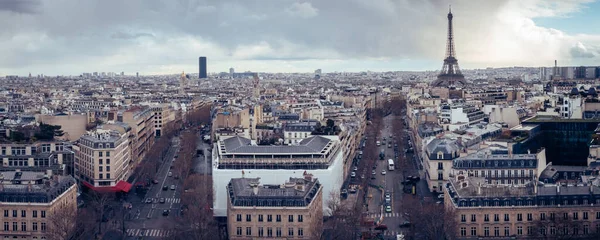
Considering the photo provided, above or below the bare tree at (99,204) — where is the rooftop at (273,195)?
above

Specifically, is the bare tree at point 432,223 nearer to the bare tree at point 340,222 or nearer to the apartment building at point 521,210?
the apartment building at point 521,210

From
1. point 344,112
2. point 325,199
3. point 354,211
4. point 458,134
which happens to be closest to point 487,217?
point 354,211

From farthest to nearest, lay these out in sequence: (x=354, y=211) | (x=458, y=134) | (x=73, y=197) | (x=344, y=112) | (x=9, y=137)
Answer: (x=344, y=112)
(x=458, y=134)
(x=9, y=137)
(x=73, y=197)
(x=354, y=211)

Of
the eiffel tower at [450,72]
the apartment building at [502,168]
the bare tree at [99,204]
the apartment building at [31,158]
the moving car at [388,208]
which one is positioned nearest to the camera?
the bare tree at [99,204]

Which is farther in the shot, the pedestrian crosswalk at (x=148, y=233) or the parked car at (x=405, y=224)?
the parked car at (x=405, y=224)

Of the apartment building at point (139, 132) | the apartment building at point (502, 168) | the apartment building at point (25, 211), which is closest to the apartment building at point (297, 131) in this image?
the apartment building at point (139, 132)

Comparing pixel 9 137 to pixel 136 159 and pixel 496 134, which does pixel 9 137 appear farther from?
pixel 496 134

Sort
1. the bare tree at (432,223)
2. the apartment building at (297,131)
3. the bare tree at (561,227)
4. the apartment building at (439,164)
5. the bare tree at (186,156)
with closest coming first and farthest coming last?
1. the bare tree at (561,227)
2. the bare tree at (432,223)
3. the apartment building at (439,164)
4. the bare tree at (186,156)
5. the apartment building at (297,131)
